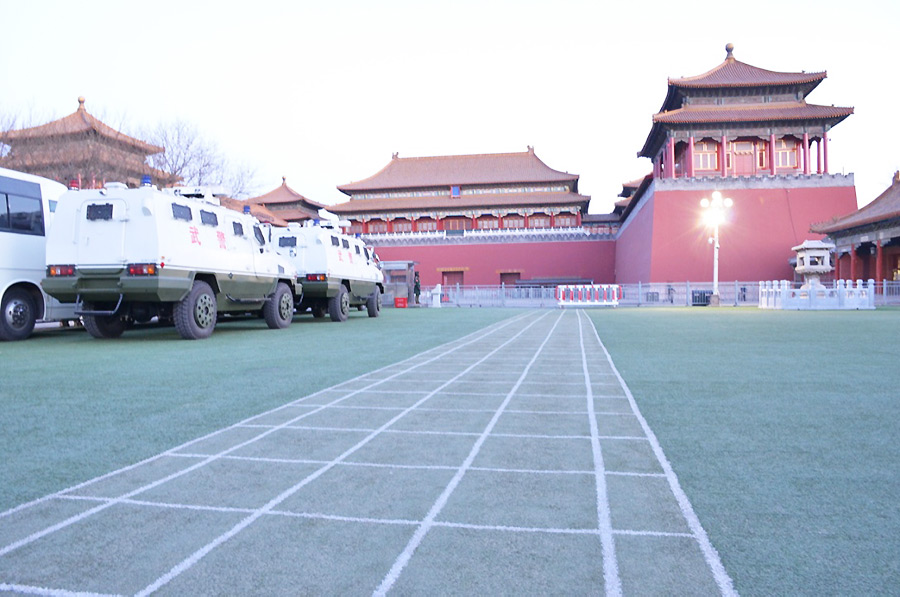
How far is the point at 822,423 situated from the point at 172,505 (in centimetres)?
343

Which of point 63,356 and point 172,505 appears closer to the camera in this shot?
point 172,505

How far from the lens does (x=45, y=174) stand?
65.7 ft

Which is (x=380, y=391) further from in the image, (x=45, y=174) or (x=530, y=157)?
(x=530, y=157)

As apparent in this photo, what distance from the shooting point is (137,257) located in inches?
305

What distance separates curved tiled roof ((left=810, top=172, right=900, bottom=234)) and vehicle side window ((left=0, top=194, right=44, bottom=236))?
25.8 m

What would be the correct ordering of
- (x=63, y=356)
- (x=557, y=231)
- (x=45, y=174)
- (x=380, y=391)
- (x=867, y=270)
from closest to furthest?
(x=380, y=391) → (x=63, y=356) → (x=45, y=174) → (x=867, y=270) → (x=557, y=231)

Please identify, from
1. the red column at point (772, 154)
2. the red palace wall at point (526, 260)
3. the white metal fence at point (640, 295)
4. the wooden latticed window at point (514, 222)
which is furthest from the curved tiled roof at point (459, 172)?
the red column at point (772, 154)

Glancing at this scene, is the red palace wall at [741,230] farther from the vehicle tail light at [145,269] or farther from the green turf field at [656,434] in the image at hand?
the vehicle tail light at [145,269]

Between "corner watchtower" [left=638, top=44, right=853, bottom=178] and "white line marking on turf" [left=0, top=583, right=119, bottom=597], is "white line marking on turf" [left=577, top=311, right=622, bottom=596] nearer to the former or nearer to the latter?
"white line marking on turf" [left=0, top=583, right=119, bottom=597]

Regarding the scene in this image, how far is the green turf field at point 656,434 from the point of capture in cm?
177

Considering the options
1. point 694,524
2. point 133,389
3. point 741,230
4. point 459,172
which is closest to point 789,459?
point 694,524

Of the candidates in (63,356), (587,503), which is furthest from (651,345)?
(63,356)

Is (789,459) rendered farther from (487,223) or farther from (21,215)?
(487,223)

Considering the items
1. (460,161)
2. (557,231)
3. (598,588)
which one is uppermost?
(460,161)
